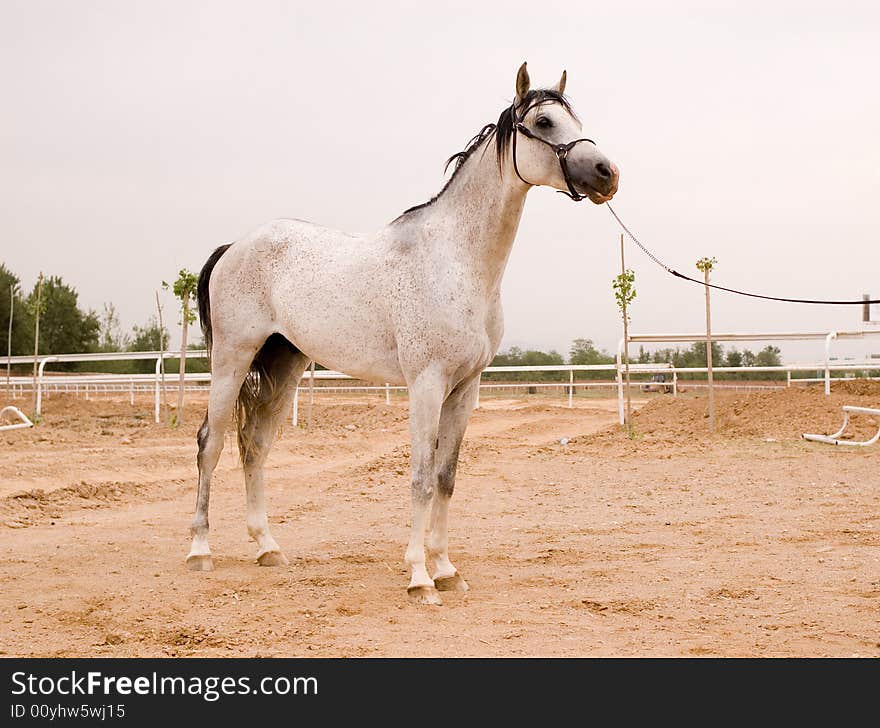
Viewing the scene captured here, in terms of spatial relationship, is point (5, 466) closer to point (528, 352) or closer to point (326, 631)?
point (326, 631)

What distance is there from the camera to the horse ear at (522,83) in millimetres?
4078

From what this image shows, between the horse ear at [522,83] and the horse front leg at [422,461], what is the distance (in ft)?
4.91

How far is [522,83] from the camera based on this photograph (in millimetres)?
4109

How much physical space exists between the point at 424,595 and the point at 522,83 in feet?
8.54

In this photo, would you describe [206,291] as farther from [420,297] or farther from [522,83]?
[522,83]

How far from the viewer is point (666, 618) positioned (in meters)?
3.59

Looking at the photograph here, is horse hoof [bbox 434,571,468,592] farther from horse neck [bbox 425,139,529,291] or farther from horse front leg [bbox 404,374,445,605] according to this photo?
horse neck [bbox 425,139,529,291]

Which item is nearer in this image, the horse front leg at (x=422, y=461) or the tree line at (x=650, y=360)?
the horse front leg at (x=422, y=461)

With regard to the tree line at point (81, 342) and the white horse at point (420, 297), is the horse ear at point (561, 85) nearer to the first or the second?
the white horse at point (420, 297)

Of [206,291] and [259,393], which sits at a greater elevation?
[206,291]

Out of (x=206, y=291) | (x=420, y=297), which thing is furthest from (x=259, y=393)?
(x=420, y=297)

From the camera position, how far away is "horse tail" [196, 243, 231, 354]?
543 cm

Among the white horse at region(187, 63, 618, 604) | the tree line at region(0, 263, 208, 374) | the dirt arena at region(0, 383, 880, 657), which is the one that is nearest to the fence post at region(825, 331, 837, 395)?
the dirt arena at region(0, 383, 880, 657)

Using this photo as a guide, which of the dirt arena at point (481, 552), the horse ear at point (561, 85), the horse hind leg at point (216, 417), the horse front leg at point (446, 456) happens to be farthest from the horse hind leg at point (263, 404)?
the horse ear at point (561, 85)
